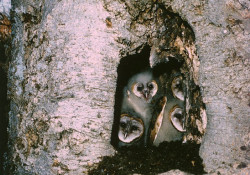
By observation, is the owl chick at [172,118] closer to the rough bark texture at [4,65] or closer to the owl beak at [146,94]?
the owl beak at [146,94]

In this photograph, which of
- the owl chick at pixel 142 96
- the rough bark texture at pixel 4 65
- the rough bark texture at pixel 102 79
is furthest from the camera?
the owl chick at pixel 142 96

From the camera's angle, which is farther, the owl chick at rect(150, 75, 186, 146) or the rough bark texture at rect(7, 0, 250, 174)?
the owl chick at rect(150, 75, 186, 146)

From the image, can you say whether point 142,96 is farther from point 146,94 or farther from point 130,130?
point 130,130

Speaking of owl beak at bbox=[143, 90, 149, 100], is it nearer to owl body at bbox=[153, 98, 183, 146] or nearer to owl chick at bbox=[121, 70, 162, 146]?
owl chick at bbox=[121, 70, 162, 146]

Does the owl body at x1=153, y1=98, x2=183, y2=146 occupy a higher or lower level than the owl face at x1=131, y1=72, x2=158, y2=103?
lower

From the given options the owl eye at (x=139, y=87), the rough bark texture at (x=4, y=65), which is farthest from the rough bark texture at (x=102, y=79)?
the owl eye at (x=139, y=87)

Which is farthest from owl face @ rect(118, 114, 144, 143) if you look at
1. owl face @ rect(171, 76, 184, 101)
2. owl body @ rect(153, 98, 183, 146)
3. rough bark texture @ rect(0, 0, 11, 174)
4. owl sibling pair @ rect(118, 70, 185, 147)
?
rough bark texture @ rect(0, 0, 11, 174)
